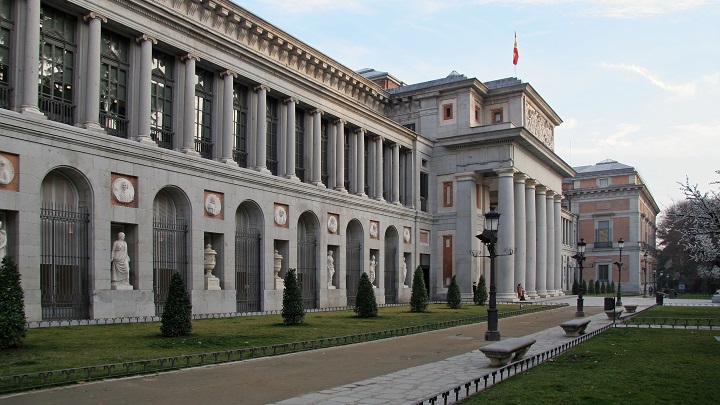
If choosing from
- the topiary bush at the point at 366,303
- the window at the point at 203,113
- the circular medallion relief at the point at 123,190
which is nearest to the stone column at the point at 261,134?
the window at the point at 203,113

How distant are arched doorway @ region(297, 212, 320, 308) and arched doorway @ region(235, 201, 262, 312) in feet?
12.6

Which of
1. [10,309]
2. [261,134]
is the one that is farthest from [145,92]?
[10,309]

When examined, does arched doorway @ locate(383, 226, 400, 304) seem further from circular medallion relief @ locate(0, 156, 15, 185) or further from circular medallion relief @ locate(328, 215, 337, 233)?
circular medallion relief @ locate(0, 156, 15, 185)

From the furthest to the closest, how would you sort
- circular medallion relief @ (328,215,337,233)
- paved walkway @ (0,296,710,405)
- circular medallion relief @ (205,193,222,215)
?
circular medallion relief @ (328,215,337,233) → circular medallion relief @ (205,193,222,215) → paved walkway @ (0,296,710,405)

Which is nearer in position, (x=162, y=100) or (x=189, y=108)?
(x=162, y=100)

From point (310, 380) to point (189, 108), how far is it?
2119 centimetres

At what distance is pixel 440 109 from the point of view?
186ft

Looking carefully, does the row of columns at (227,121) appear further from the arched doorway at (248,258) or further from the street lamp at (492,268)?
the street lamp at (492,268)

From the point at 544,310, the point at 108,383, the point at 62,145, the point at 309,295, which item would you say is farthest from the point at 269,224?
the point at 108,383

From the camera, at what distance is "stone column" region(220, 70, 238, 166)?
3400 centimetres

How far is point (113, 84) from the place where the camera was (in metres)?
28.9

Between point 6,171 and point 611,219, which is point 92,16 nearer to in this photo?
point 6,171

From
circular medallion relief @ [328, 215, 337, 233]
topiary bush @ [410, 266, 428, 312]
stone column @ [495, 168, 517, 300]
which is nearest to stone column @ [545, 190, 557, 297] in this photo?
stone column @ [495, 168, 517, 300]

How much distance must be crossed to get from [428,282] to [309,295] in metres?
18.6
